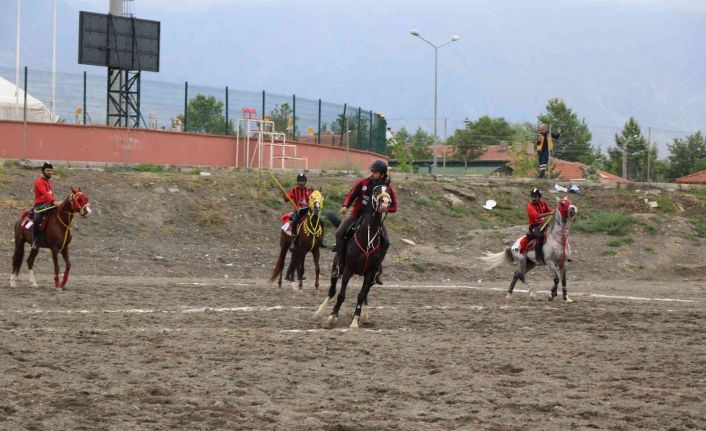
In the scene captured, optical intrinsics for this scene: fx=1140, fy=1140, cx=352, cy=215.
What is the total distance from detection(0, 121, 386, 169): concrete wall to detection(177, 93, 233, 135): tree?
2.76 metres

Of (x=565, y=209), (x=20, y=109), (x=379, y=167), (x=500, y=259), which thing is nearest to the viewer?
(x=379, y=167)

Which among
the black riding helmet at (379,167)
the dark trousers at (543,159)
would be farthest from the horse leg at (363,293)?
the dark trousers at (543,159)

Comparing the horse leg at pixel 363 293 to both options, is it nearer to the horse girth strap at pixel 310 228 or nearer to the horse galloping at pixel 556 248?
the horse girth strap at pixel 310 228

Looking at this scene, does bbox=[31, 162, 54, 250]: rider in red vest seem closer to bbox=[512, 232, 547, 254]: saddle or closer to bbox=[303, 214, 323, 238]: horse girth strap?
bbox=[303, 214, 323, 238]: horse girth strap

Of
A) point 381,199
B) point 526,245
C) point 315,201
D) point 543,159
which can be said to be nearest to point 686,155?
point 543,159

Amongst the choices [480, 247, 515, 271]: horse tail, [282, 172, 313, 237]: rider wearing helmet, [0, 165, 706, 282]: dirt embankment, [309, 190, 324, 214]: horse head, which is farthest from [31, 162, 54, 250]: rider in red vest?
[480, 247, 515, 271]: horse tail

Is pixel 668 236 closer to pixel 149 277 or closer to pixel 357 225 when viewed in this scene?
pixel 149 277

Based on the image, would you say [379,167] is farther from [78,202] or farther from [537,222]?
[537,222]

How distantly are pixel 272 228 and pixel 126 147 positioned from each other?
7099 mm

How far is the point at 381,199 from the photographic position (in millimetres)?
15516

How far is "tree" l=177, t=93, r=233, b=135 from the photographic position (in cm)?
4462

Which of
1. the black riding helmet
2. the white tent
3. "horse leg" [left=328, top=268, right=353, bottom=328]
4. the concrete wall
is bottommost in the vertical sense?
"horse leg" [left=328, top=268, right=353, bottom=328]

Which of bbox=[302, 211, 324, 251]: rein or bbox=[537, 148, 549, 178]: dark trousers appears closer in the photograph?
bbox=[302, 211, 324, 251]: rein

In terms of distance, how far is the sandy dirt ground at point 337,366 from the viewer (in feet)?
33.0
